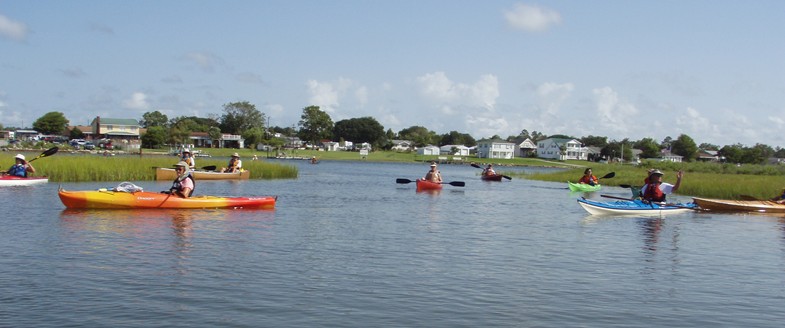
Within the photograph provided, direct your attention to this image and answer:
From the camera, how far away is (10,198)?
26.1 metres

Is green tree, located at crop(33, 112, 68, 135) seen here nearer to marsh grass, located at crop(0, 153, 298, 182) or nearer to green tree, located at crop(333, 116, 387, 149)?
green tree, located at crop(333, 116, 387, 149)

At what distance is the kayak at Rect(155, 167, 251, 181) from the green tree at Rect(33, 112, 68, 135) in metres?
108

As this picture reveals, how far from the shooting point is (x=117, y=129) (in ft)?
433

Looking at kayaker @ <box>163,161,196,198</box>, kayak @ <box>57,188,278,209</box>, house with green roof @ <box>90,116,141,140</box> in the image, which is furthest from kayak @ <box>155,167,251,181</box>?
house with green roof @ <box>90,116,141,140</box>

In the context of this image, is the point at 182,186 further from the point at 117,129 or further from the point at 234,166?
the point at 117,129

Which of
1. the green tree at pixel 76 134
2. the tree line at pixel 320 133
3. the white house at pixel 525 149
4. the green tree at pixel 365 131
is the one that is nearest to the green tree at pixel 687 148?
the tree line at pixel 320 133

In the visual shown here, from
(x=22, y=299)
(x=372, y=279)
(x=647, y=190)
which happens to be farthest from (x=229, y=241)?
(x=647, y=190)

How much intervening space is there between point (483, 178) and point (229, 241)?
124 ft

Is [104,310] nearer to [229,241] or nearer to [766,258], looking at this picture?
[229,241]

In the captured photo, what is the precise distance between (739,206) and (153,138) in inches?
3982

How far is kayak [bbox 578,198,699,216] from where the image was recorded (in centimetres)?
2570

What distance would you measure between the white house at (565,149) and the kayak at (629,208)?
118 meters

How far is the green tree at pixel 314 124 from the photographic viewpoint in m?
161

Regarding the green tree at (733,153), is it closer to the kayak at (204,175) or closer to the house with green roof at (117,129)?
the house with green roof at (117,129)
